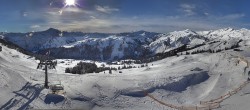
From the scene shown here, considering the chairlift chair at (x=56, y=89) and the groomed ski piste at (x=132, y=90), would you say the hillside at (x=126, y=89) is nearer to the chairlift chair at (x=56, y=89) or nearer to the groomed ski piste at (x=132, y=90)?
the groomed ski piste at (x=132, y=90)

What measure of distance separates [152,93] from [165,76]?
8.79 meters

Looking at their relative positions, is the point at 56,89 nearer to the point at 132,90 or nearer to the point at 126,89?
the point at 126,89

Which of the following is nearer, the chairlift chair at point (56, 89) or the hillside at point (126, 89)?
the hillside at point (126, 89)

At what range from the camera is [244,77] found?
206 ft

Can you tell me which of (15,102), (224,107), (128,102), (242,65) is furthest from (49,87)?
(242,65)

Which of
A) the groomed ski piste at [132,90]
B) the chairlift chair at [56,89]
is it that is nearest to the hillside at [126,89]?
the groomed ski piste at [132,90]

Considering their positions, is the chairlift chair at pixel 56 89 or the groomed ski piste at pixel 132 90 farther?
the chairlift chair at pixel 56 89

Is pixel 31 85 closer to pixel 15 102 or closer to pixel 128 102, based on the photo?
pixel 15 102

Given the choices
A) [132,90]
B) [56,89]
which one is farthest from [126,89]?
[56,89]

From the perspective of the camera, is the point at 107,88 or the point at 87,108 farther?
the point at 107,88

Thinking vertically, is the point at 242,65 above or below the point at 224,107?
above

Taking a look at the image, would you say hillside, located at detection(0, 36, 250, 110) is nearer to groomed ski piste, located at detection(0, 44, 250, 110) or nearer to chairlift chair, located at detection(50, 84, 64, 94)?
groomed ski piste, located at detection(0, 44, 250, 110)

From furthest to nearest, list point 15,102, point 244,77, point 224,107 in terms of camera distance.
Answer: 1. point 244,77
2. point 224,107
3. point 15,102

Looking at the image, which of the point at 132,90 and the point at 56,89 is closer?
the point at 56,89
